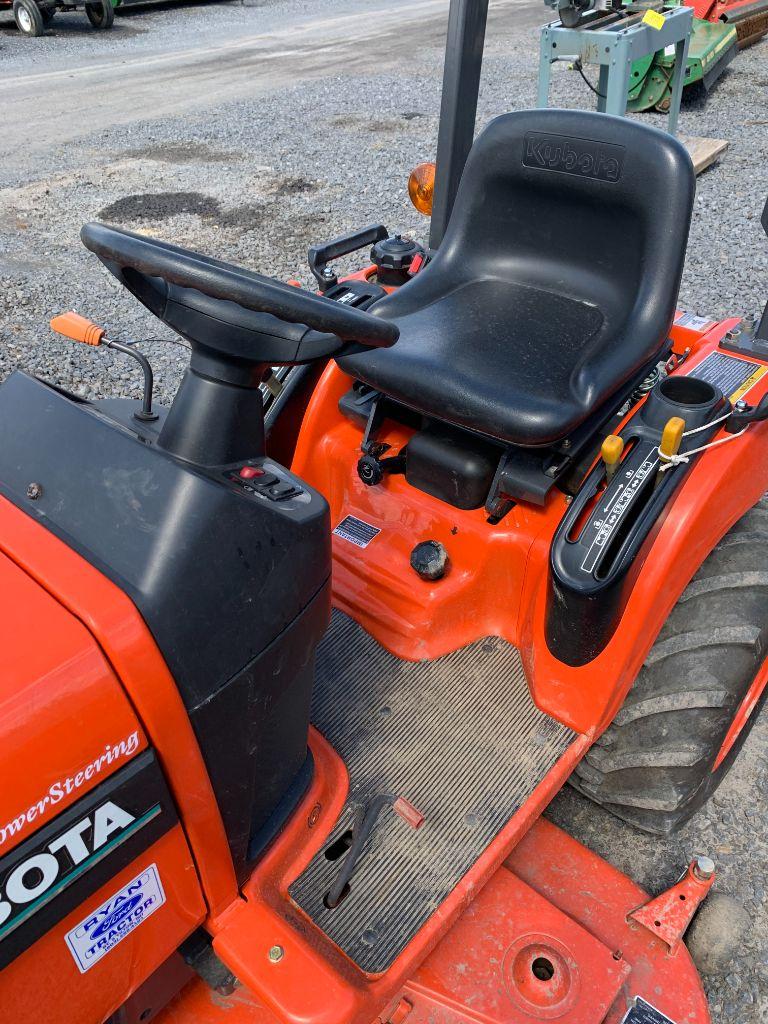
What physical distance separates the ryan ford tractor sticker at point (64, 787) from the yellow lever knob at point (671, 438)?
3.52 feet

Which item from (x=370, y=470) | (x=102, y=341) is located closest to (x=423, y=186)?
(x=370, y=470)

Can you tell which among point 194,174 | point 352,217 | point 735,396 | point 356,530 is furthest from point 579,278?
point 194,174

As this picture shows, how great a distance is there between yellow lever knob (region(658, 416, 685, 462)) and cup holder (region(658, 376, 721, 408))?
0.14 m

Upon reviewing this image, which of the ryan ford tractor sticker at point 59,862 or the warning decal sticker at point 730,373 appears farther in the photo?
the warning decal sticker at point 730,373

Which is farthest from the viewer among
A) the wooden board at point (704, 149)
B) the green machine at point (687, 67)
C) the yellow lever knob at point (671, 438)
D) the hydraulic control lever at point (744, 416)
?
the green machine at point (687, 67)

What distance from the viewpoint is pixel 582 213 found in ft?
6.25

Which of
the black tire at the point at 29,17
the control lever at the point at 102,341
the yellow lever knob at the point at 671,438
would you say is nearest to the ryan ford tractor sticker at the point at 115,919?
the control lever at the point at 102,341

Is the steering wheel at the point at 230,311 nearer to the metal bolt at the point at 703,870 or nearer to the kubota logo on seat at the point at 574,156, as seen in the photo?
the kubota logo on seat at the point at 574,156

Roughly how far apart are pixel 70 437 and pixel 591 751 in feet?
4.01

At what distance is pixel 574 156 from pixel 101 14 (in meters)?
11.9

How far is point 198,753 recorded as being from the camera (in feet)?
3.53

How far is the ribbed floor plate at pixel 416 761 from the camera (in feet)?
4.57

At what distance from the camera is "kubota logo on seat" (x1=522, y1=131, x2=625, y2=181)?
179cm

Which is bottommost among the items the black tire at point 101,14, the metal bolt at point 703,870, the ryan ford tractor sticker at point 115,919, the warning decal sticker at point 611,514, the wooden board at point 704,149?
the metal bolt at point 703,870
